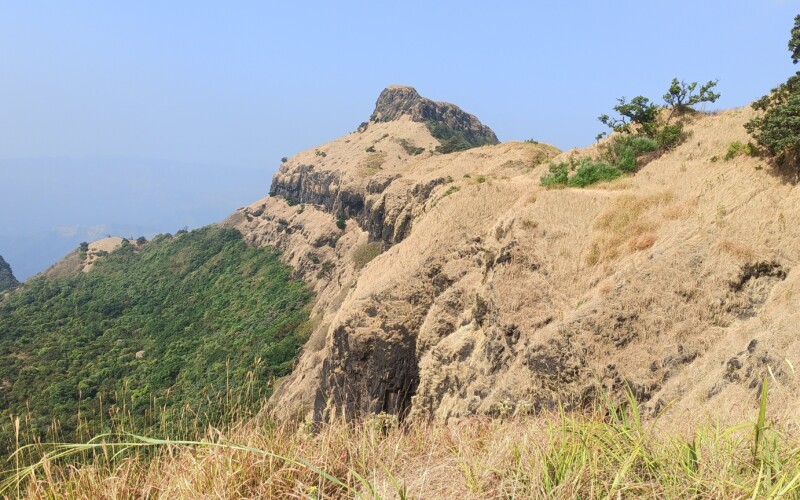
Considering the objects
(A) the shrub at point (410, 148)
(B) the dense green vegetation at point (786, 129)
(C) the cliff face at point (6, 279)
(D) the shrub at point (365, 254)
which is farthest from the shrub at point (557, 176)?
(C) the cliff face at point (6, 279)

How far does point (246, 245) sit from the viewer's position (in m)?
86.6

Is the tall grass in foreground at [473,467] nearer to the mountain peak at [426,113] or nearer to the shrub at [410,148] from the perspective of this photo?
the shrub at [410,148]

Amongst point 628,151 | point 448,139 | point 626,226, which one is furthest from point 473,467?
point 448,139

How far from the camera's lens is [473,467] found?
3998mm

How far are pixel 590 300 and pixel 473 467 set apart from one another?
10.3 metres

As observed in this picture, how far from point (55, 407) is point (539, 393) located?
48.5 meters

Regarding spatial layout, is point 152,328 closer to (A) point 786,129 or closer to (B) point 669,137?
(B) point 669,137

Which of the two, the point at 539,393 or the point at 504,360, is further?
the point at 504,360

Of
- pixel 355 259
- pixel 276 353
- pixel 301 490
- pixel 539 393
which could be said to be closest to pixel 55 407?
pixel 276 353

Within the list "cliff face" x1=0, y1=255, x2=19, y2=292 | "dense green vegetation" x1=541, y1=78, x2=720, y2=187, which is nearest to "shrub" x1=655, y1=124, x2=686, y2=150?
"dense green vegetation" x1=541, y1=78, x2=720, y2=187

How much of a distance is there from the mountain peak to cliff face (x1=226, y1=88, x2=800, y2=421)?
74010 millimetres

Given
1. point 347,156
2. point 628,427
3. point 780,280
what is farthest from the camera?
point 347,156

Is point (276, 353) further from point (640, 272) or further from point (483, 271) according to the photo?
point (640, 272)

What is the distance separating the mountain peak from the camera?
324 ft
